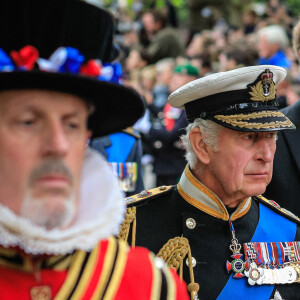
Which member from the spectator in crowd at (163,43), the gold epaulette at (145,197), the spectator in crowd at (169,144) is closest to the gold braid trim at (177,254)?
the gold epaulette at (145,197)

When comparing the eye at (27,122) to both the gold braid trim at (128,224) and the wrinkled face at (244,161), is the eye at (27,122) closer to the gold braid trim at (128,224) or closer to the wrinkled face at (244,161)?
the gold braid trim at (128,224)

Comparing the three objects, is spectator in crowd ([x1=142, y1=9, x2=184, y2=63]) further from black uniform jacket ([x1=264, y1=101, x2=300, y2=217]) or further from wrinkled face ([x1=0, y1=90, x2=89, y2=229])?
wrinkled face ([x1=0, y1=90, x2=89, y2=229])

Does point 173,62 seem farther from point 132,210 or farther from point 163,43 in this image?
point 132,210

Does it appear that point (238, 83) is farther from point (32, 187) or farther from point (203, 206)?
point (32, 187)

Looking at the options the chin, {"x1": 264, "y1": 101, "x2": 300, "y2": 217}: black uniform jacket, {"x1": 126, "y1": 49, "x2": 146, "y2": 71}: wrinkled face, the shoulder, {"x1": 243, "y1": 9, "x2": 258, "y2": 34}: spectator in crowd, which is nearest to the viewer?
the chin

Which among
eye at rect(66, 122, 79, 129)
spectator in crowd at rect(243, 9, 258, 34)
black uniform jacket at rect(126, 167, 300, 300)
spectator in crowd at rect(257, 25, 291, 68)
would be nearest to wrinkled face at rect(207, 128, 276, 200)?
black uniform jacket at rect(126, 167, 300, 300)

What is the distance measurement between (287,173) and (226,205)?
851 millimetres

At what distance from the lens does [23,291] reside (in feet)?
5.88

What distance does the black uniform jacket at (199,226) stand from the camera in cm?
297

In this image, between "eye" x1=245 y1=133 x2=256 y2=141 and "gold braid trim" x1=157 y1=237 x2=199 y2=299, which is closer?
"gold braid trim" x1=157 y1=237 x2=199 y2=299

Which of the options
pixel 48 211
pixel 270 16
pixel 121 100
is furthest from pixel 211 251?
pixel 270 16

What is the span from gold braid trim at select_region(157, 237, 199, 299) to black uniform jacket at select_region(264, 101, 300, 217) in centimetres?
103

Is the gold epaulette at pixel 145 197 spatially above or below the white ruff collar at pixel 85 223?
below

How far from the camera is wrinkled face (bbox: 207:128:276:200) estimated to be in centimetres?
299
